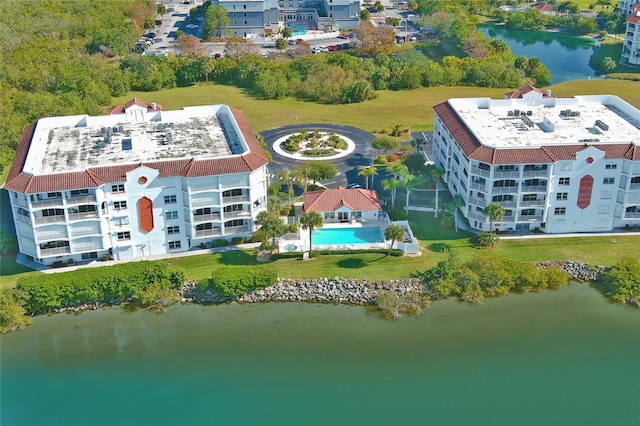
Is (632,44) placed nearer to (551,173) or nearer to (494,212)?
(551,173)

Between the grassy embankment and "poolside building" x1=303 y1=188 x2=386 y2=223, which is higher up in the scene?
"poolside building" x1=303 y1=188 x2=386 y2=223

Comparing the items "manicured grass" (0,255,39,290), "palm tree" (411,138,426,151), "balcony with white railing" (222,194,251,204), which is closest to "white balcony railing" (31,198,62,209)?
"manicured grass" (0,255,39,290)

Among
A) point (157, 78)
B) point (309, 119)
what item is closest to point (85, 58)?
point (157, 78)

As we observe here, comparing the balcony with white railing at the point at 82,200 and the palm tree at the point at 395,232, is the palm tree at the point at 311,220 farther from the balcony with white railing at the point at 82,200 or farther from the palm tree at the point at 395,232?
the balcony with white railing at the point at 82,200

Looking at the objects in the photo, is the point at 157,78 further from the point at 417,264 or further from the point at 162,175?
the point at 417,264

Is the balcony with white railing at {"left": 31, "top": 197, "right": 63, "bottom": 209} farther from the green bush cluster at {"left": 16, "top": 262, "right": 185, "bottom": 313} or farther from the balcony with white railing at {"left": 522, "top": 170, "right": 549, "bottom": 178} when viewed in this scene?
the balcony with white railing at {"left": 522, "top": 170, "right": 549, "bottom": 178}

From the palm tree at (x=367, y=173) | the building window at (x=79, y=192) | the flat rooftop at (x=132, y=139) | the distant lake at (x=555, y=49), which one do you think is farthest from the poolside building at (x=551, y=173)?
the distant lake at (x=555, y=49)
